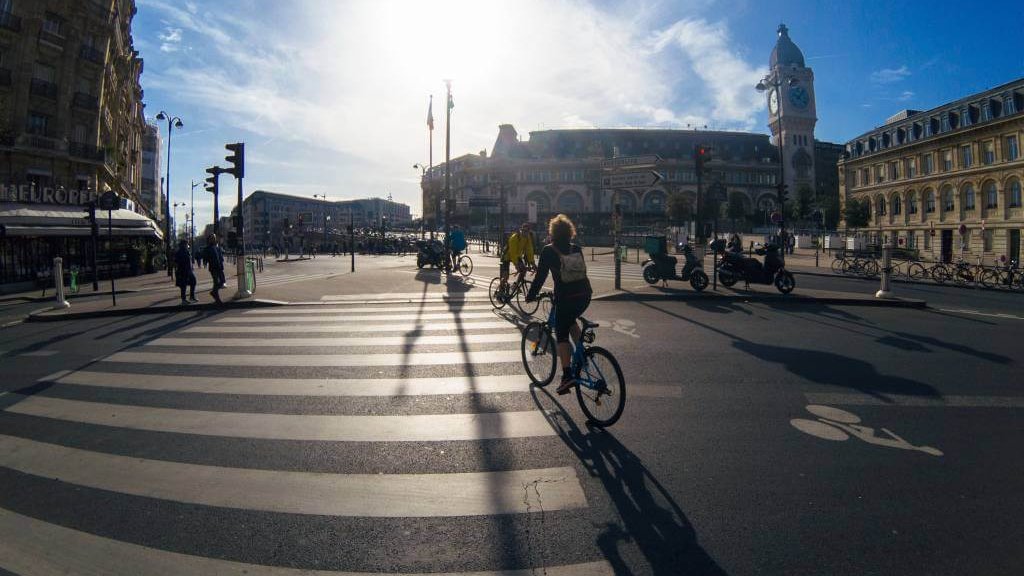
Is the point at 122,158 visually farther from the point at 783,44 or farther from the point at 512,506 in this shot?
the point at 783,44

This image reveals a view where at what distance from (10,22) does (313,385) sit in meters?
32.7

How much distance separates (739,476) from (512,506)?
1.64 m

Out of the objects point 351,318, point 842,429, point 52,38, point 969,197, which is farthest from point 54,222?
point 969,197

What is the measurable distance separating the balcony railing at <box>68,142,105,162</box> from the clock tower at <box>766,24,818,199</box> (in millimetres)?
106470

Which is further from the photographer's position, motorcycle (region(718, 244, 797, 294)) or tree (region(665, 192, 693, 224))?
tree (region(665, 192, 693, 224))

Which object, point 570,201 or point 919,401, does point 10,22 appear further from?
point 570,201

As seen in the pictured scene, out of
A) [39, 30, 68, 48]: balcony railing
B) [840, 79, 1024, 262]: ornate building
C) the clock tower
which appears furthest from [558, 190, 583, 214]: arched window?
[39, 30, 68, 48]: balcony railing

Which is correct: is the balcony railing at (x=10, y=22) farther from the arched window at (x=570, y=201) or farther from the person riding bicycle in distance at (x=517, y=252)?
the arched window at (x=570, y=201)

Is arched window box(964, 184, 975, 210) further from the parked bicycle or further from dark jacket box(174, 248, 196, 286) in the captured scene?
dark jacket box(174, 248, 196, 286)

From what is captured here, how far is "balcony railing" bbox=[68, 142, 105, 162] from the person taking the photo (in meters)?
28.8

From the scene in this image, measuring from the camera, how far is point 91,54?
3012 cm

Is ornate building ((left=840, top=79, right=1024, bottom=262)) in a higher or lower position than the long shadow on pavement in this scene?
higher

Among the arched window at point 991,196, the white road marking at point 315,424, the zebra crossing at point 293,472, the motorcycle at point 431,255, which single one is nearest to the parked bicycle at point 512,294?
the zebra crossing at point 293,472

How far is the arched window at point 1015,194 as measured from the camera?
38.4 m
